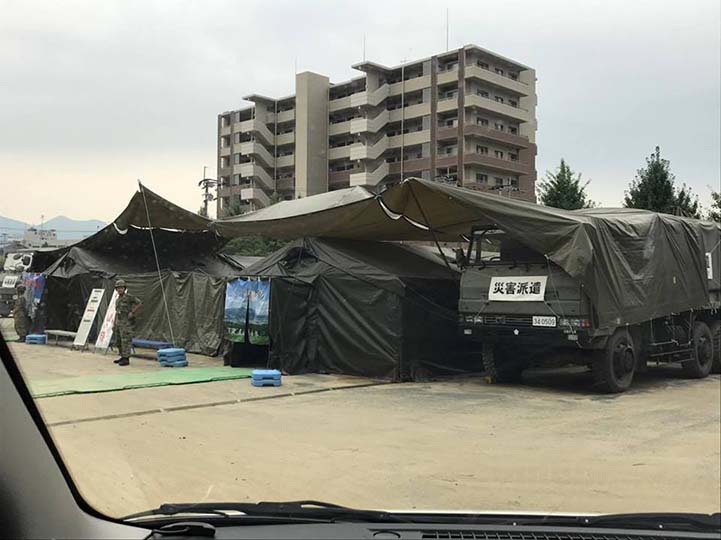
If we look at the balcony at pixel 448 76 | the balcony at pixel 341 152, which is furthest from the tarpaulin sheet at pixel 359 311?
the balcony at pixel 448 76

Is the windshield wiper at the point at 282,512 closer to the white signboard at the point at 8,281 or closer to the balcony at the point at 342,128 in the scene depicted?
the white signboard at the point at 8,281

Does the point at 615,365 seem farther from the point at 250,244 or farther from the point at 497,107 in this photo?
the point at 497,107

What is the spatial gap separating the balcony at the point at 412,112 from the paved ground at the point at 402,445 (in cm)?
4469

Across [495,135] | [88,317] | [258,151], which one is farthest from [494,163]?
[88,317]

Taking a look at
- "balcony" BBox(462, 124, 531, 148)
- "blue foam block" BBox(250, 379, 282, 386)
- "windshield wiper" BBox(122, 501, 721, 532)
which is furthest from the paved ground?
"balcony" BBox(462, 124, 531, 148)

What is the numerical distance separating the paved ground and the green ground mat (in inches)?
14.5

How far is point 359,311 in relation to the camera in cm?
1162

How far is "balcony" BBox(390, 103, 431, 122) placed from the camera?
5256cm

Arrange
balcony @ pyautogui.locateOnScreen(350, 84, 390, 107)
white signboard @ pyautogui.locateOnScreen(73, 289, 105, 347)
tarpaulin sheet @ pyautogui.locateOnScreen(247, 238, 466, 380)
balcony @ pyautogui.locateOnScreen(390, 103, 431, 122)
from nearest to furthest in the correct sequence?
tarpaulin sheet @ pyautogui.locateOnScreen(247, 238, 466, 380) < white signboard @ pyautogui.locateOnScreen(73, 289, 105, 347) < balcony @ pyautogui.locateOnScreen(350, 84, 390, 107) < balcony @ pyautogui.locateOnScreen(390, 103, 431, 122)

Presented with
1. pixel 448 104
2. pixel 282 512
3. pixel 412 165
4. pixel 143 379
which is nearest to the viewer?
pixel 282 512

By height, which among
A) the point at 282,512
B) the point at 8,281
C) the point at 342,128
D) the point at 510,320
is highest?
the point at 342,128

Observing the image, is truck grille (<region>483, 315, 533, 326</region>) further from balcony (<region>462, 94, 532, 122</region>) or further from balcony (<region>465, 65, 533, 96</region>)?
balcony (<region>465, 65, 533, 96</region>)

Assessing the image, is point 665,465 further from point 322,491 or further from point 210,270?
point 210,270

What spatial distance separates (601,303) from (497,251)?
1909 mm
